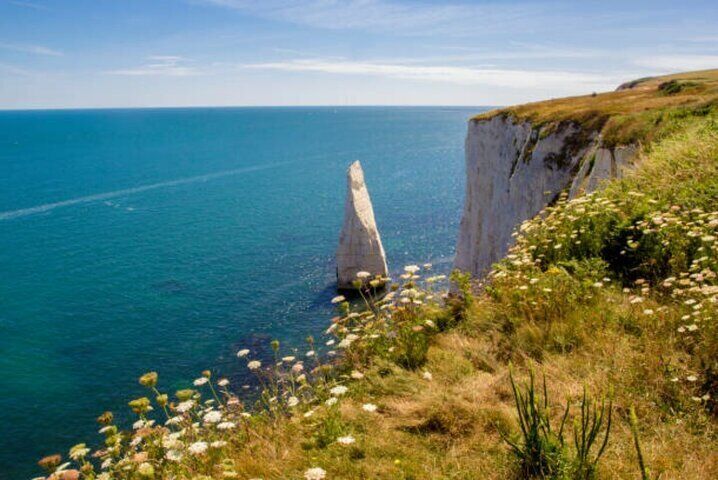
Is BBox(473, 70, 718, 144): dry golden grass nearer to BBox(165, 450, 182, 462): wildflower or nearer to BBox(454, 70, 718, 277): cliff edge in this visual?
BBox(454, 70, 718, 277): cliff edge

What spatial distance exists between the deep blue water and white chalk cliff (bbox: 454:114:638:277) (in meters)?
9.01

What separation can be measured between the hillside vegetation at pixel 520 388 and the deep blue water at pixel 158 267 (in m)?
19.0

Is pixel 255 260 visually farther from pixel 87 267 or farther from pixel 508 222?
pixel 508 222

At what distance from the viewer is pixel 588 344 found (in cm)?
586

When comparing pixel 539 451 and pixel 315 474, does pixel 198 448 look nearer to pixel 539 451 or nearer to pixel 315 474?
pixel 315 474

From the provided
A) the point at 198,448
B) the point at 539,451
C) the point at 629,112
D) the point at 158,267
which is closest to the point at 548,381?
the point at 539,451

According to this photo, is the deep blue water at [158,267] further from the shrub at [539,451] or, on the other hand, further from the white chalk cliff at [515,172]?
the shrub at [539,451]

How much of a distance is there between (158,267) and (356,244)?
61.1 feet

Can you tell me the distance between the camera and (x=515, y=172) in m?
27.4

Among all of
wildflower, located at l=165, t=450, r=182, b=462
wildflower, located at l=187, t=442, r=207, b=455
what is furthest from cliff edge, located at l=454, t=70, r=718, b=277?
wildflower, located at l=165, t=450, r=182, b=462

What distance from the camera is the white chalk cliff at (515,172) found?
20.1m

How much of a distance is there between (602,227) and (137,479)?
7.82 meters

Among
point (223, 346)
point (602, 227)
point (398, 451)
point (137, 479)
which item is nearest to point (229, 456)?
point (137, 479)

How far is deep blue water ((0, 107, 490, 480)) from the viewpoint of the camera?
25.4m
